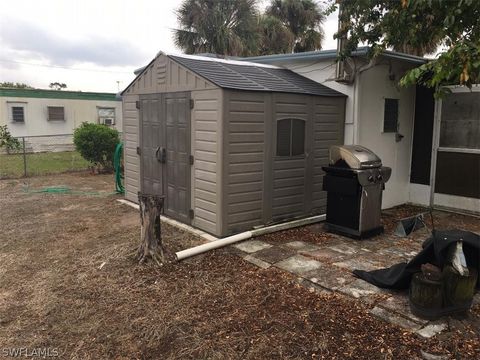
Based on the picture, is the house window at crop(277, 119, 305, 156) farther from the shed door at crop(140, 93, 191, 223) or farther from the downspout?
the downspout

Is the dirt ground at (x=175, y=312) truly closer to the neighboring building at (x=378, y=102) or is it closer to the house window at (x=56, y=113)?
the neighboring building at (x=378, y=102)

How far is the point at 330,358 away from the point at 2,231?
4.96 meters

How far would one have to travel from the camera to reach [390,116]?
679 cm

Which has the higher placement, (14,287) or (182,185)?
(182,185)

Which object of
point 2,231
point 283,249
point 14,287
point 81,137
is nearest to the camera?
point 14,287

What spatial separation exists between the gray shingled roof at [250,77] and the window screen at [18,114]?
14.9 metres

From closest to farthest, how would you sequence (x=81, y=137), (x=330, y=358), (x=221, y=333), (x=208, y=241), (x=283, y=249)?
(x=330, y=358) < (x=221, y=333) < (x=283, y=249) < (x=208, y=241) < (x=81, y=137)

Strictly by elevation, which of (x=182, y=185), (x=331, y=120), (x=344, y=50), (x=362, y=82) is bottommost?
(x=182, y=185)

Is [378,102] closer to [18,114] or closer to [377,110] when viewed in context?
[377,110]

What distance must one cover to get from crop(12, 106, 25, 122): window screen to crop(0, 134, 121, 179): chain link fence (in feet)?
3.71

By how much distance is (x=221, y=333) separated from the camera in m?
3.03

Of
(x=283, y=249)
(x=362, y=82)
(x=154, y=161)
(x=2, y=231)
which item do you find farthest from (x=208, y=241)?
(x=362, y=82)

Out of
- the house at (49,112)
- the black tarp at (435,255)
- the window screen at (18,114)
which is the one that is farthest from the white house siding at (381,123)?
the window screen at (18,114)

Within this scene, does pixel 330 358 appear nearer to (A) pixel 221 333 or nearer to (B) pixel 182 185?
(A) pixel 221 333
